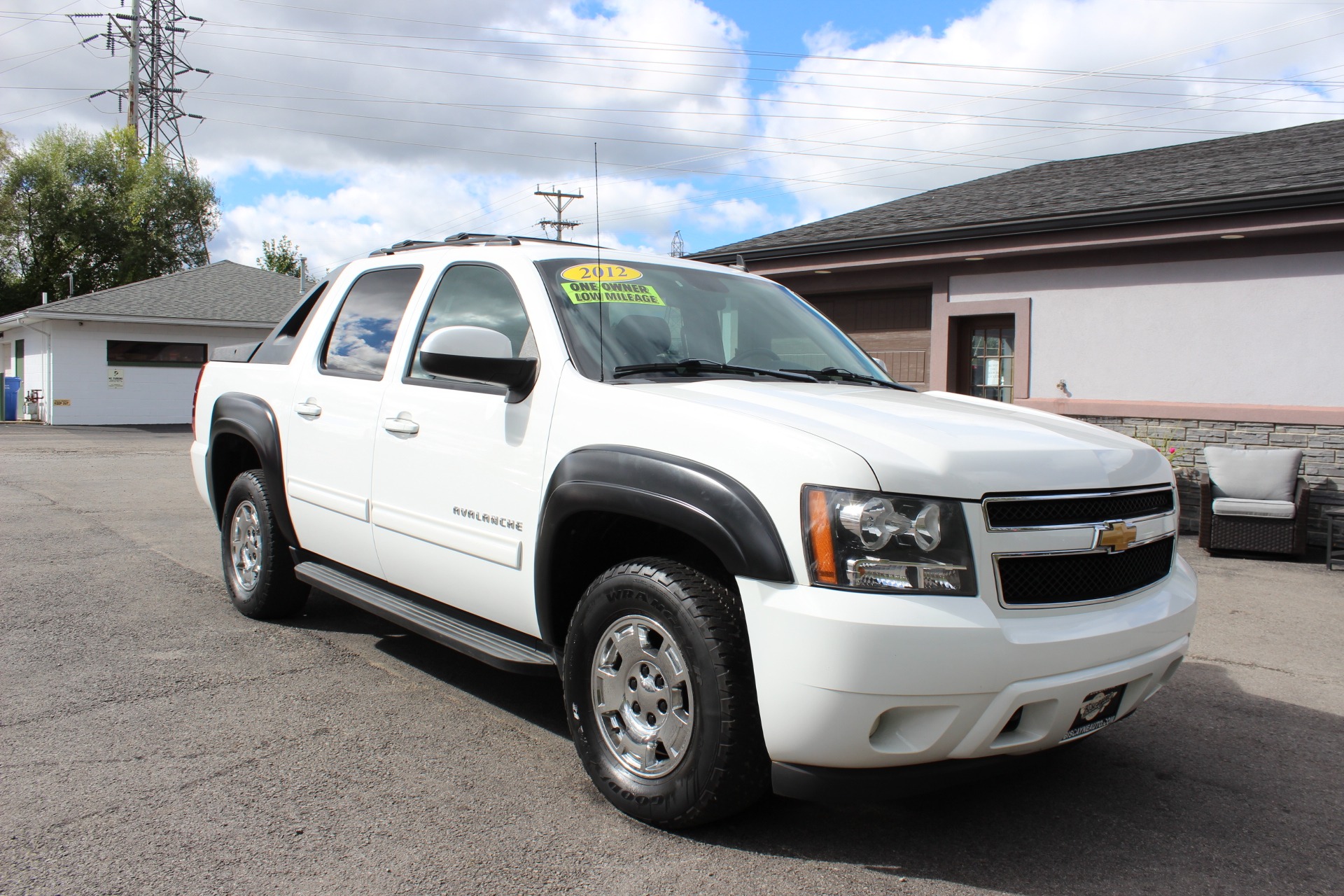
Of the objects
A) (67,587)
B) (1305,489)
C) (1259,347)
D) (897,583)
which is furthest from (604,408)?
(1259,347)

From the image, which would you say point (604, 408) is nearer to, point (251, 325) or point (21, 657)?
point (21, 657)

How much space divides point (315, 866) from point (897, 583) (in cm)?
185

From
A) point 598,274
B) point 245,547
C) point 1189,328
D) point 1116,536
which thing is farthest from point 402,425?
point 1189,328

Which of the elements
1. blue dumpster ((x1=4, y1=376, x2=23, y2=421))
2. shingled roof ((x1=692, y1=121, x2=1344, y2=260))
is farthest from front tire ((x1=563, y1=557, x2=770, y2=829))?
blue dumpster ((x1=4, y1=376, x2=23, y2=421))

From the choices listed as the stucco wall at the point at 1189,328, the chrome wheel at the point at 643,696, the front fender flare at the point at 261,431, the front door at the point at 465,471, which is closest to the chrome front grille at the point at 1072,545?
the chrome wheel at the point at 643,696

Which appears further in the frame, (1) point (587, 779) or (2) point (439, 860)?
(1) point (587, 779)

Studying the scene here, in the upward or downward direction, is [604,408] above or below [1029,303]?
below

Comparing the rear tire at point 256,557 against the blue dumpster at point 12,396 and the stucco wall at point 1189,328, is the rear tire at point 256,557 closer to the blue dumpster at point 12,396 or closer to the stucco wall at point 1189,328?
the stucco wall at point 1189,328

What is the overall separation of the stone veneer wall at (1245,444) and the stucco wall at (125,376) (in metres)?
24.2

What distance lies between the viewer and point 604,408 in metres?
3.30

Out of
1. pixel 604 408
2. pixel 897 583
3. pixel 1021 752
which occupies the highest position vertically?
pixel 604 408

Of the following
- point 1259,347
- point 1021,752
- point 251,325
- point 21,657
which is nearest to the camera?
point 1021,752

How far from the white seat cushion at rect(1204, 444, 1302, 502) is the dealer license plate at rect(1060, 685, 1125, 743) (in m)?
6.89

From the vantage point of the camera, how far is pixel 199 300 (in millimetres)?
30438
